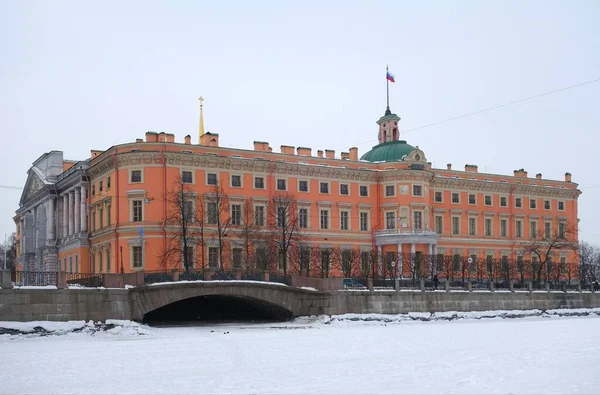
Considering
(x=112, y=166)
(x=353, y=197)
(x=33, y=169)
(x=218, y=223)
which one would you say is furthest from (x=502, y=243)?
(x=33, y=169)

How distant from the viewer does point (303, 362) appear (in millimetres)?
26391

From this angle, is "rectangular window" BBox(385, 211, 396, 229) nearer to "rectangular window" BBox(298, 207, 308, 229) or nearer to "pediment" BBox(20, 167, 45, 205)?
"rectangular window" BBox(298, 207, 308, 229)

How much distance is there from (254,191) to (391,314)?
836 inches

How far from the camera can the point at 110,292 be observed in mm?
40875

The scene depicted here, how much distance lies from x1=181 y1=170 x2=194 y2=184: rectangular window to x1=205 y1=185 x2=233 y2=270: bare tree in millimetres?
1821

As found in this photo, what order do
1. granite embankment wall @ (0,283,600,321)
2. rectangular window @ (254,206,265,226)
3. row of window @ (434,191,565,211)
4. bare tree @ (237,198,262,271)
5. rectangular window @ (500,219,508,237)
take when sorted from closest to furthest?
granite embankment wall @ (0,283,600,321) < bare tree @ (237,198,262,271) < rectangular window @ (254,206,265,226) < row of window @ (434,191,565,211) < rectangular window @ (500,219,508,237)

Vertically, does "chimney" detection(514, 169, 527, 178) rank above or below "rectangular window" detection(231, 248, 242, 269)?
above

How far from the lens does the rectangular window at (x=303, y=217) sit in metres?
71.5

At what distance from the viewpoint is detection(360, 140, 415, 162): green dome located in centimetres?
7888

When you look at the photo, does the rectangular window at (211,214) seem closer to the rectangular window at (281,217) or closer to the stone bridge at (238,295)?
the rectangular window at (281,217)

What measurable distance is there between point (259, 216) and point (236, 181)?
3474mm

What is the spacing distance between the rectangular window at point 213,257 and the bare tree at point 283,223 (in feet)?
14.9

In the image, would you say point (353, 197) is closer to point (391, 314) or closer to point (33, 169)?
point (391, 314)

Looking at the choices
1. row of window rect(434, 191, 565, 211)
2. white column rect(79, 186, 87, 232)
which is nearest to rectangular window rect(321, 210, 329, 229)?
row of window rect(434, 191, 565, 211)
